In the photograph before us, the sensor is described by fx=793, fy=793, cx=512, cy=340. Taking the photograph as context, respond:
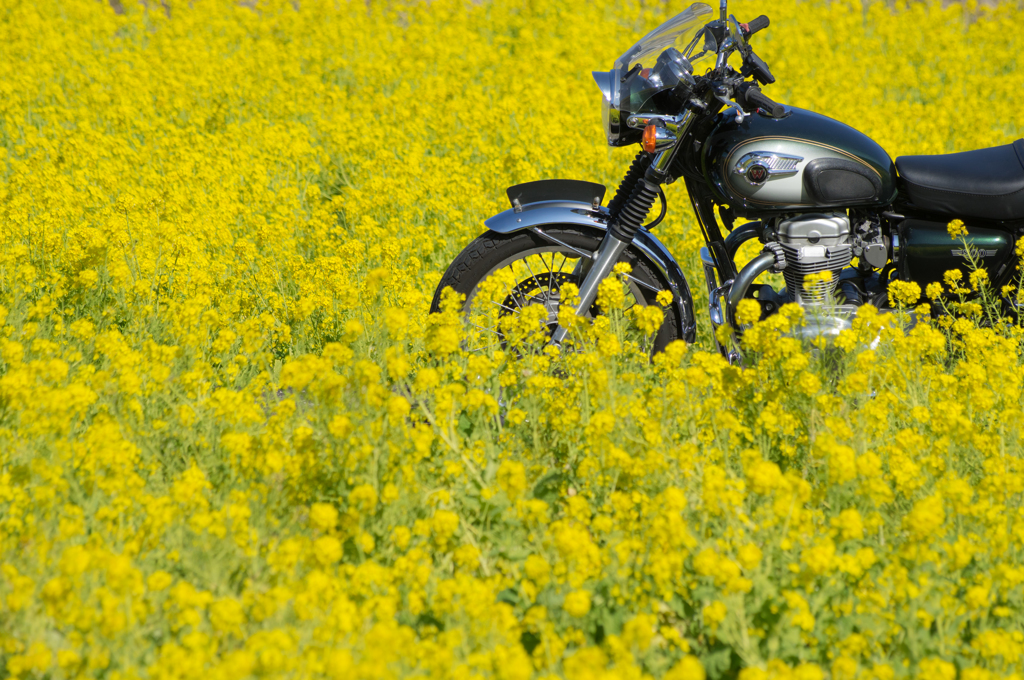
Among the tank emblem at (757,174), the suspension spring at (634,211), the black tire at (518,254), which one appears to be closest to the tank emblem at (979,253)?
the tank emblem at (757,174)

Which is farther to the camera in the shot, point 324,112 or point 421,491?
point 324,112

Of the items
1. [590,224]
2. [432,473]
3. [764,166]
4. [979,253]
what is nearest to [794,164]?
[764,166]

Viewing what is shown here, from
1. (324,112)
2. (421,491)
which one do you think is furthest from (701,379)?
(324,112)

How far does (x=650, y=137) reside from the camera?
10.9ft

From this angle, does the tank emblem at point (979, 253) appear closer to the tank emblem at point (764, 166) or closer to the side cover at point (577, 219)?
the tank emblem at point (764, 166)

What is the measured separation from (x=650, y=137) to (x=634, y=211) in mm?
321

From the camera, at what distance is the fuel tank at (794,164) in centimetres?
331

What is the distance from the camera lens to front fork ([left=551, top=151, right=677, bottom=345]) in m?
3.40

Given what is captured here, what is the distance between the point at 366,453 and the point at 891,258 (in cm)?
259

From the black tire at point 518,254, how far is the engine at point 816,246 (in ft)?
1.82

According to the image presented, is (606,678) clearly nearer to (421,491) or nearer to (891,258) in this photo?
(421,491)

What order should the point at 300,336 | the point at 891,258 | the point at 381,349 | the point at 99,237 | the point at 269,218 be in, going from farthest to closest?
the point at 269,218 → the point at 99,237 → the point at 300,336 → the point at 891,258 → the point at 381,349

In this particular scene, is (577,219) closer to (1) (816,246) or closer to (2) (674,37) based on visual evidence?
(2) (674,37)

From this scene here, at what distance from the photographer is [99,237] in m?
4.44
